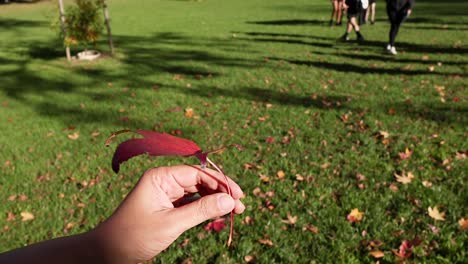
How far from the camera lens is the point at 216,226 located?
3043mm

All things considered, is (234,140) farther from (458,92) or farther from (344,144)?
(458,92)

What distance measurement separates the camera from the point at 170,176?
4.19ft

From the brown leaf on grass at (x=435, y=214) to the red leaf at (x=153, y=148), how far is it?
270 cm

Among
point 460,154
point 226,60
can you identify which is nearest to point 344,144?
point 460,154

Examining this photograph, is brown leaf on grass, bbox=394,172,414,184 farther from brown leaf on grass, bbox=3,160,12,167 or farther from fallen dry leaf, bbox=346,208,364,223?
brown leaf on grass, bbox=3,160,12,167

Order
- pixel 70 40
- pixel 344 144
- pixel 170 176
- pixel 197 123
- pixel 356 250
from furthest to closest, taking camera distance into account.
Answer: pixel 70 40 < pixel 197 123 < pixel 344 144 < pixel 356 250 < pixel 170 176

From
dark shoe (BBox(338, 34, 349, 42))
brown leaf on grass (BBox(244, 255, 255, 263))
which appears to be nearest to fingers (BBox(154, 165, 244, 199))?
brown leaf on grass (BBox(244, 255, 255, 263))

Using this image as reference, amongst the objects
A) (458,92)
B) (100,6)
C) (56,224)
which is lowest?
(56,224)

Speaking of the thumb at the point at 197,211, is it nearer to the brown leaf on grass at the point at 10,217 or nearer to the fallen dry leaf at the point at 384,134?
the brown leaf on grass at the point at 10,217

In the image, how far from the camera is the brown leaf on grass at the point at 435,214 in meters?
2.95

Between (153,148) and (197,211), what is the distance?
0.32m

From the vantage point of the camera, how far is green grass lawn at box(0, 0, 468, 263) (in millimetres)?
2928

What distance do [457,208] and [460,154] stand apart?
107 cm

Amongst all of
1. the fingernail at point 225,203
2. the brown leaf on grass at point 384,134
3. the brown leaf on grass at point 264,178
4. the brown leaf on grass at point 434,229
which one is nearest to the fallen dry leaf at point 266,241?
the brown leaf on grass at point 264,178
